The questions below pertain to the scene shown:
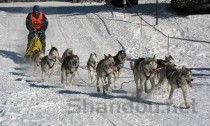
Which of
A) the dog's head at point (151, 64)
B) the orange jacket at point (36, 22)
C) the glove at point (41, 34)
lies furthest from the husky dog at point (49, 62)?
the dog's head at point (151, 64)

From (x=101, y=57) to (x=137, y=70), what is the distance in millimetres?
5586

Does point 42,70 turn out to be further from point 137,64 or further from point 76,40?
point 76,40

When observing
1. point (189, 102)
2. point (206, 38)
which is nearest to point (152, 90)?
point (189, 102)

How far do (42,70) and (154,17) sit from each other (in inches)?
408

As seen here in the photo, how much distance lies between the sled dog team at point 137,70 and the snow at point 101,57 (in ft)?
0.83

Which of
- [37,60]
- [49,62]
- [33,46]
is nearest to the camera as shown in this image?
[49,62]

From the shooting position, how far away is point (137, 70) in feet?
31.3

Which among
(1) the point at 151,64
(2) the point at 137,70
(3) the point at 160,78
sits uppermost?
(1) the point at 151,64

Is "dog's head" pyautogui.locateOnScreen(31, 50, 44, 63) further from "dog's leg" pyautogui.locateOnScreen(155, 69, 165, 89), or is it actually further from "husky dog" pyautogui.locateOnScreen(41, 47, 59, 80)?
"dog's leg" pyautogui.locateOnScreen(155, 69, 165, 89)

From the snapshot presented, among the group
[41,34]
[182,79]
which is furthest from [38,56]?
Answer: [182,79]

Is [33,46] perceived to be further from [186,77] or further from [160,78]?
[186,77]

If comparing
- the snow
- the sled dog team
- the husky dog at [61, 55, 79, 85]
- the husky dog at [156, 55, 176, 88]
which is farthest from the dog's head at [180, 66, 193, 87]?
the husky dog at [61, 55, 79, 85]

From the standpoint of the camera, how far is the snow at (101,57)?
757cm

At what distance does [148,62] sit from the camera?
9.15 metres
